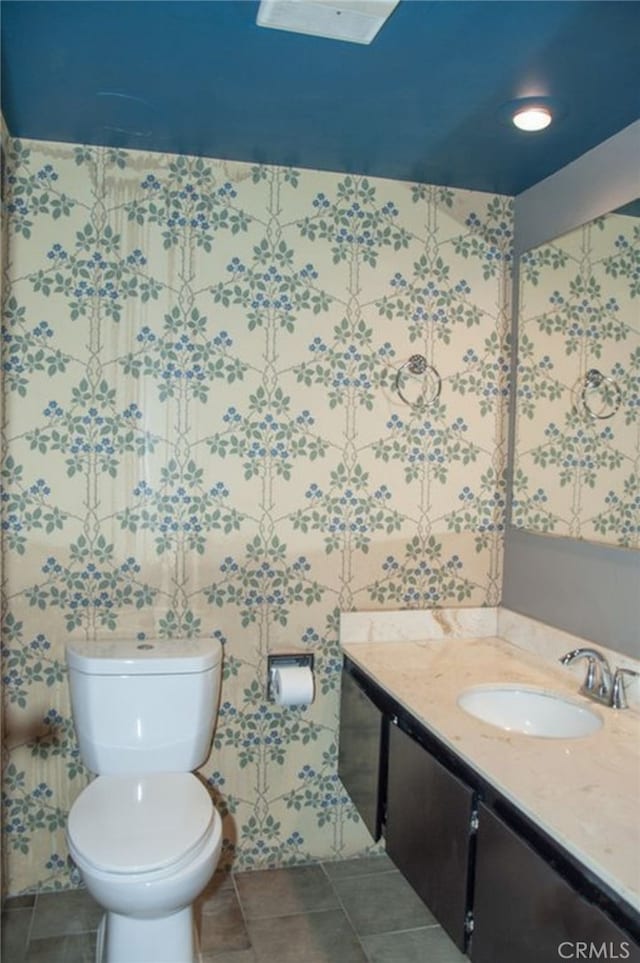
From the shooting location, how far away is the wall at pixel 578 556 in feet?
6.46

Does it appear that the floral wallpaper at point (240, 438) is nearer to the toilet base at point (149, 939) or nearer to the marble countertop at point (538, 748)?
the marble countertop at point (538, 748)

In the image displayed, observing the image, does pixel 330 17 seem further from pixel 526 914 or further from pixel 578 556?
pixel 526 914

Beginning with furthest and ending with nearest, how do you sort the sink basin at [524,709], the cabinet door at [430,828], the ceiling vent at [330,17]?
the sink basin at [524,709], the cabinet door at [430,828], the ceiling vent at [330,17]

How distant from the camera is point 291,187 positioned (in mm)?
2361

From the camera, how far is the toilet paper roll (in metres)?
2.29

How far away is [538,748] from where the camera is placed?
1583 mm

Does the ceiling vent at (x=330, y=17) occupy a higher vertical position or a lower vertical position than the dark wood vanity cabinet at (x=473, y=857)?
higher

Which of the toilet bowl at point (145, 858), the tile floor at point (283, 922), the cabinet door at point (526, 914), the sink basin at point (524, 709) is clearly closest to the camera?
the cabinet door at point (526, 914)

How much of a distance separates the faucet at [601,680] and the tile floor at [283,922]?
876 mm

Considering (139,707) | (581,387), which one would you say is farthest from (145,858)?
(581,387)

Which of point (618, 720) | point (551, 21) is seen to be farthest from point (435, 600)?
point (551, 21)

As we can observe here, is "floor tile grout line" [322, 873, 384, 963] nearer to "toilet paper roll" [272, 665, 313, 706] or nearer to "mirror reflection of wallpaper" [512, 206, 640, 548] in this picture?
"toilet paper roll" [272, 665, 313, 706]

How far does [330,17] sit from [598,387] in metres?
1.25

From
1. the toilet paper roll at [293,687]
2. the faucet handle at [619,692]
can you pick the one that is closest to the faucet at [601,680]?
the faucet handle at [619,692]
